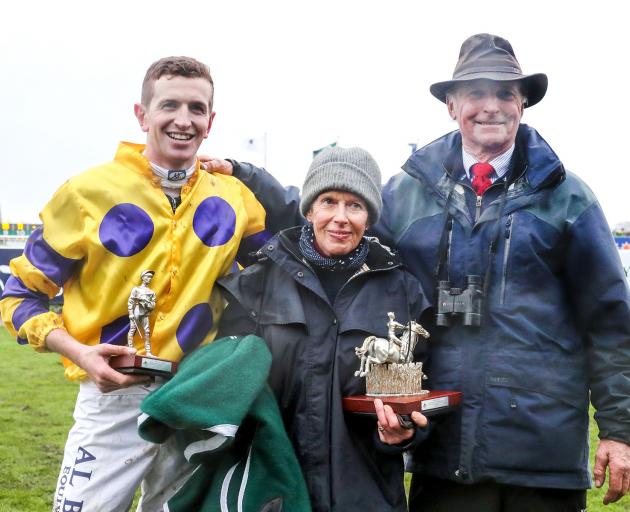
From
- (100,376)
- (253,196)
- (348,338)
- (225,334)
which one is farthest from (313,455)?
(253,196)

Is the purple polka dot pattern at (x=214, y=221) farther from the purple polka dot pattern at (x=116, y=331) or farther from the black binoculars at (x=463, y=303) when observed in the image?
the black binoculars at (x=463, y=303)

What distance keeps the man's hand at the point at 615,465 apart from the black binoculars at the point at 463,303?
704mm

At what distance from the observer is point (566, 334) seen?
300cm

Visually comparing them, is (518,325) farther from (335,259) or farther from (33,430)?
(33,430)

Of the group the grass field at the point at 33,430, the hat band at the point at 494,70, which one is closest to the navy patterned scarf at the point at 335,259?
the hat band at the point at 494,70

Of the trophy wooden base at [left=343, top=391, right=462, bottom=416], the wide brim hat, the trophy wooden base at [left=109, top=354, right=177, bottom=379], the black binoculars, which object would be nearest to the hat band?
the wide brim hat

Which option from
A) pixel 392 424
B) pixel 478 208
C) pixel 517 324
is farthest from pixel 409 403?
pixel 478 208

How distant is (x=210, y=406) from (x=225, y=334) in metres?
0.63

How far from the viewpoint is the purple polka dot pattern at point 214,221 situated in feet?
10.3

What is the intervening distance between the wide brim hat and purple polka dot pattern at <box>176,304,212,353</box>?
135cm

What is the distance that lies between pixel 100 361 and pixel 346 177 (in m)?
1.16

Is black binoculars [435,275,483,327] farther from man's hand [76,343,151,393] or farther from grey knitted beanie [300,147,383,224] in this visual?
man's hand [76,343,151,393]

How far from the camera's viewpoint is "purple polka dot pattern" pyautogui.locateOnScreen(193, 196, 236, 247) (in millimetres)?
3137

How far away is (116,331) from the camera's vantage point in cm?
308
